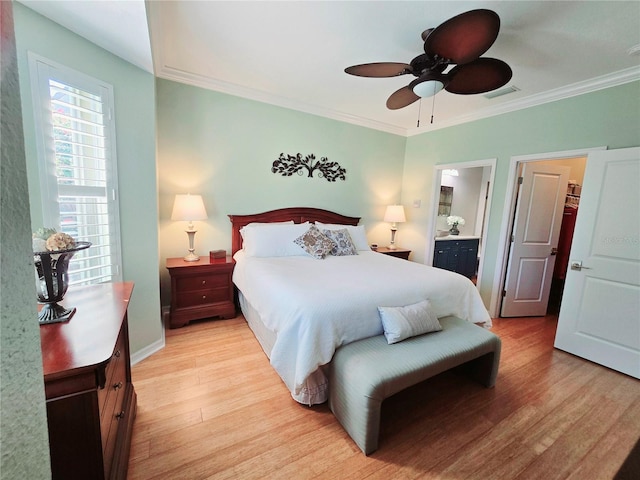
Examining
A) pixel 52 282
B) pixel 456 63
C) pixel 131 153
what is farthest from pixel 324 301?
pixel 131 153

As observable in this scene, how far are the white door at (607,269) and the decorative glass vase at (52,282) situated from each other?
12.4 feet

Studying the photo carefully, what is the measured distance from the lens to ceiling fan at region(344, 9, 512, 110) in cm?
136

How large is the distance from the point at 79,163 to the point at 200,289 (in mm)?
1537

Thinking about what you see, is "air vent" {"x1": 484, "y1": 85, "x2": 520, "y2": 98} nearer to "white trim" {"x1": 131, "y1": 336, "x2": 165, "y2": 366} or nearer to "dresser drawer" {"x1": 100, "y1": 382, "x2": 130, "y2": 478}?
"dresser drawer" {"x1": 100, "y1": 382, "x2": 130, "y2": 478}

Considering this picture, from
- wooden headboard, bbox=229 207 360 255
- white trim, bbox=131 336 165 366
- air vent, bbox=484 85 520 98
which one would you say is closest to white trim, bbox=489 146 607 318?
air vent, bbox=484 85 520 98

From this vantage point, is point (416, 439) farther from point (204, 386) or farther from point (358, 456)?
point (204, 386)

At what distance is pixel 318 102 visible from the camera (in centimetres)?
346

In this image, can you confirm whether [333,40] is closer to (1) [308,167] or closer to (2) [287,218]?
(1) [308,167]

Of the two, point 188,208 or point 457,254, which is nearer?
point 188,208

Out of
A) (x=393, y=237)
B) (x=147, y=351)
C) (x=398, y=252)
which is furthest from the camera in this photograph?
(x=393, y=237)

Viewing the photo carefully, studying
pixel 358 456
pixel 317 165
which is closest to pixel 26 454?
pixel 358 456

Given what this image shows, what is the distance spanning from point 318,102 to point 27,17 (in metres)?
2.58

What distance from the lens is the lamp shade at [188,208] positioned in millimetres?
2811

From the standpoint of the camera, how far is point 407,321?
6.04 feet
